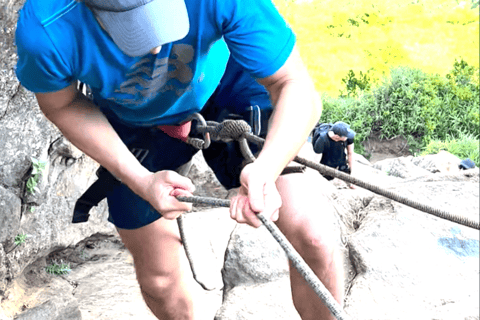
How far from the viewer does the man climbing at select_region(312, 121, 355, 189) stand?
3418mm

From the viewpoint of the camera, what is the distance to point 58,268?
102 inches

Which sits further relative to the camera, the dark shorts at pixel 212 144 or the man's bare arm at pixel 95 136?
the dark shorts at pixel 212 144

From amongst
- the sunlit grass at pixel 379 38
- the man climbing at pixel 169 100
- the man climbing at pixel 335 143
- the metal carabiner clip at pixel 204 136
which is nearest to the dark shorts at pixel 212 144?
the man climbing at pixel 169 100

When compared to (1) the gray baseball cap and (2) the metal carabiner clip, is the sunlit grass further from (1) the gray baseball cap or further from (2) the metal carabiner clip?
(1) the gray baseball cap

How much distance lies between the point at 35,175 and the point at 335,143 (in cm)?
195

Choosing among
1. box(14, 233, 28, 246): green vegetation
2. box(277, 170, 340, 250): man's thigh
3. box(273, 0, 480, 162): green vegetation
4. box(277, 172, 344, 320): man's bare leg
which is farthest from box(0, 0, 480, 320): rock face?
box(273, 0, 480, 162): green vegetation

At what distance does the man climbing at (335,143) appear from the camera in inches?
135

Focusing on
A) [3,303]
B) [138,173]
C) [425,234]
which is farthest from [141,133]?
[425,234]

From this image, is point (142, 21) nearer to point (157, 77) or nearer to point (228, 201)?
point (157, 77)

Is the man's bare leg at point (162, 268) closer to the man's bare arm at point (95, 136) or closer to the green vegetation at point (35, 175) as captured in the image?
the man's bare arm at point (95, 136)

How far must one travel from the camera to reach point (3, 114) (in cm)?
210

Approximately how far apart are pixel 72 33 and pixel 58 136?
126 cm

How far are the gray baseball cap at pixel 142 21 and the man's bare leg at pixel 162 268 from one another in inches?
24.3

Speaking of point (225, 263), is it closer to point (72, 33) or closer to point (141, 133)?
point (141, 133)
